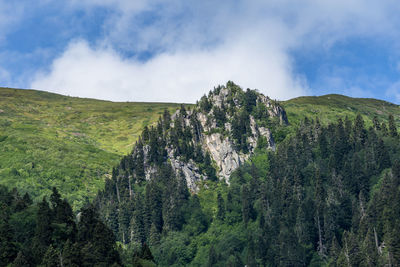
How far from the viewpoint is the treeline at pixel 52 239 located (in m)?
87.8

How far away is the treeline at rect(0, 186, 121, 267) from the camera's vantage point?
288 feet

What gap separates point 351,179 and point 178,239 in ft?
236

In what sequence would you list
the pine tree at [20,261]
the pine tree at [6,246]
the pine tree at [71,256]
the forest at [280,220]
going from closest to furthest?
the pine tree at [20,261] < the pine tree at [71,256] < the pine tree at [6,246] < the forest at [280,220]

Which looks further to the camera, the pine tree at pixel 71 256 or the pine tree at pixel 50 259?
the pine tree at pixel 71 256

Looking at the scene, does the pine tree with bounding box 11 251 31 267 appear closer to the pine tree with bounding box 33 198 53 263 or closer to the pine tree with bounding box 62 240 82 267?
the pine tree with bounding box 62 240 82 267

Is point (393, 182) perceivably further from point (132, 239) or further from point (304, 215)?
point (132, 239)

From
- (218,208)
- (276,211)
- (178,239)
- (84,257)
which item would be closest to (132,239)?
(178,239)

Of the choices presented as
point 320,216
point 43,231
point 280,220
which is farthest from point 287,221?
point 43,231

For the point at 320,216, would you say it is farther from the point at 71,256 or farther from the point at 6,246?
the point at 6,246

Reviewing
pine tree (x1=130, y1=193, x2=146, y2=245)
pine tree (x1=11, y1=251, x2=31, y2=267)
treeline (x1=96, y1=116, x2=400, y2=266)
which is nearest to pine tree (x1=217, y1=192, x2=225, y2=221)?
treeline (x1=96, y1=116, x2=400, y2=266)

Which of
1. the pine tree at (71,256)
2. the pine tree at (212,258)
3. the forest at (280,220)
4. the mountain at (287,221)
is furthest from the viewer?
the pine tree at (212,258)

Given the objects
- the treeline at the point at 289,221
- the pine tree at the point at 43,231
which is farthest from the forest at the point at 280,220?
the pine tree at the point at 43,231

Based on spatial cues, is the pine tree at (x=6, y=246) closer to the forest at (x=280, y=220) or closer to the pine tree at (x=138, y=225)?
the forest at (x=280, y=220)

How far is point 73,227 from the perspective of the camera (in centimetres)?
10450
